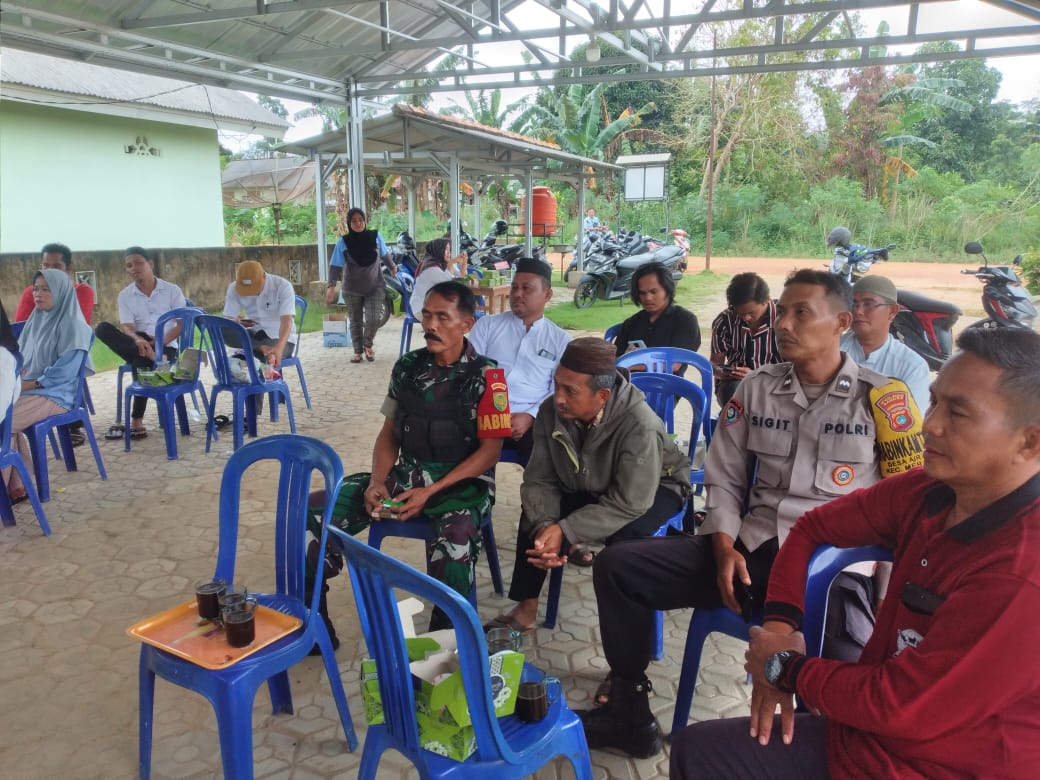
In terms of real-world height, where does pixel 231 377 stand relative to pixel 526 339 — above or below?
below

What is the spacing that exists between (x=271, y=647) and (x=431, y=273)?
5.20 meters

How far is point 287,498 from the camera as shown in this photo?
7.23 ft

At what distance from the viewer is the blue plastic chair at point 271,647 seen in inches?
71.0

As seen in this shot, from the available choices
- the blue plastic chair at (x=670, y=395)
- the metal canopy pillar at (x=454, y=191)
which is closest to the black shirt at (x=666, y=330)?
the blue plastic chair at (x=670, y=395)

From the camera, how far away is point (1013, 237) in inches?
690

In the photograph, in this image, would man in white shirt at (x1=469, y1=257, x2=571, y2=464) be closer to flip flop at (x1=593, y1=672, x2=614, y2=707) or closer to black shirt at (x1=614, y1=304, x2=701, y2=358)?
black shirt at (x1=614, y1=304, x2=701, y2=358)

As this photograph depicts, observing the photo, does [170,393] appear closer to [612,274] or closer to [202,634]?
[202,634]

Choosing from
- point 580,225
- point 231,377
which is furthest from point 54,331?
point 580,225

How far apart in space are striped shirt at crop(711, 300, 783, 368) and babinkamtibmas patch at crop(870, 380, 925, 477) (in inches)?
65.8

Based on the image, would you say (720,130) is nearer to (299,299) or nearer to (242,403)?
(299,299)

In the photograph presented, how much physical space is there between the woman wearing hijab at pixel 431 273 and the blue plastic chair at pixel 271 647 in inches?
161

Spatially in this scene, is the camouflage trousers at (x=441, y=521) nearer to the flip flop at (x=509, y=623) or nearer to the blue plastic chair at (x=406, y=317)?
the flip flop at (x=509, y=623)

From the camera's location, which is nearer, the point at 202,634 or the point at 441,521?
the point at 202,634

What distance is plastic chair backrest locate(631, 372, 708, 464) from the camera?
127 inches
